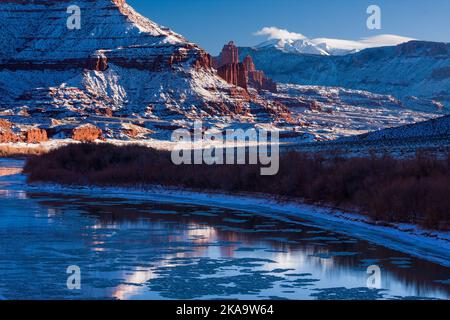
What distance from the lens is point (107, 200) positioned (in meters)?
37.2

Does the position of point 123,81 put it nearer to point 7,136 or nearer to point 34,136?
point 34,136

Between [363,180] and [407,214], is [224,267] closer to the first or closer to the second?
[407,214]

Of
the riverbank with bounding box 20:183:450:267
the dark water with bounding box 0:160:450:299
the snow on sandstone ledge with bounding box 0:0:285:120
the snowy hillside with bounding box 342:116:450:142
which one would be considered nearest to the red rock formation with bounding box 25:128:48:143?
the snow on sandstone ledge with bounding box 0:0:285:120

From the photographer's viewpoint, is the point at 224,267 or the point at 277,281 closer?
the point at 277,281

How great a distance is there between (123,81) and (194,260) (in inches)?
6230

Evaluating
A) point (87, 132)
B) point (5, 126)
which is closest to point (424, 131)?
point (87, 132)

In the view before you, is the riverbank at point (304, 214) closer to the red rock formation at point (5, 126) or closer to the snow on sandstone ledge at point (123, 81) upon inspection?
the red rock formation at point (5, 126)

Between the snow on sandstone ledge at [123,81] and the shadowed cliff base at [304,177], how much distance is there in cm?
9721

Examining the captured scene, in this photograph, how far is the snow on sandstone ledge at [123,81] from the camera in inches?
6230

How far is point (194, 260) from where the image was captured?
1908 centimetres

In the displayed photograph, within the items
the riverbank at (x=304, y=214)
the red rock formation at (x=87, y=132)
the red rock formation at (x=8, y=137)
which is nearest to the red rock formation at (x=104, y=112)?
the red rock formation at (x=87, y=132)

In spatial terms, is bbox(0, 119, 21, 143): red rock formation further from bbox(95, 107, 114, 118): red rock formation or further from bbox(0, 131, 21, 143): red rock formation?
bbox(95, 107, 114, 118): red rock formation
